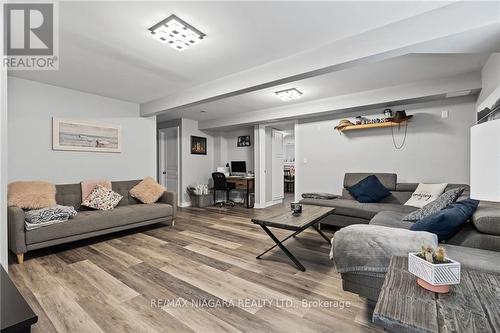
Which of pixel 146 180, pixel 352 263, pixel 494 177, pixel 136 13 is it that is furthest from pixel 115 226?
pixel 494 177

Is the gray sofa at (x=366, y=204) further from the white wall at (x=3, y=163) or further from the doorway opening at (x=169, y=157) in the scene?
the doorway opening at (x=169, y=157)

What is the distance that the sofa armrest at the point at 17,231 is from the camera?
2.53 meters

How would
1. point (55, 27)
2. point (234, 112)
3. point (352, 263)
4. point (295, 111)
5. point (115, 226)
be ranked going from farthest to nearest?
1. point (234, 112)
2. point (295, 111)
3. point (115, 226)
4. point (55, 27)
5. point (352, 263)

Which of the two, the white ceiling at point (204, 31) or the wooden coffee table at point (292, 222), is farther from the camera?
the wooden coffee table at point (292, 222)

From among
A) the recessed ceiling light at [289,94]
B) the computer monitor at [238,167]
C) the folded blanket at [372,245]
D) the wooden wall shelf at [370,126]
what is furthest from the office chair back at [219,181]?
the folded blanket at [372,245]

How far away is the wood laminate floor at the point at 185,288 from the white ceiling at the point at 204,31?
93.4 inches

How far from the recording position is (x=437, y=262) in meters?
1.04

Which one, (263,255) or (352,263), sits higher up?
(352,263)

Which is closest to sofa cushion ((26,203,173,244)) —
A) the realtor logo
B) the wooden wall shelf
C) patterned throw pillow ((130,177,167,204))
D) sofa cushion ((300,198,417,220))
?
patterned throw pillow ((130,177,167,204))

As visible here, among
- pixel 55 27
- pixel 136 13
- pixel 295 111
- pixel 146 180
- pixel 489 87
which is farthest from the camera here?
pixel 295 111

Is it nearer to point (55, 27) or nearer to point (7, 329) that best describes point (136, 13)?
point (55, 27)

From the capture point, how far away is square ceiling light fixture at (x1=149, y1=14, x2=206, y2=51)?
6.61 ft

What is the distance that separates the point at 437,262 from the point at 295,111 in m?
4.02

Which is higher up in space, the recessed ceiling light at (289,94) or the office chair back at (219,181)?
the recessed ceiling light at (289,94)
